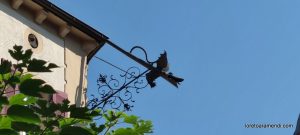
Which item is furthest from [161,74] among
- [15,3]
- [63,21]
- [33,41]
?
[15,3]

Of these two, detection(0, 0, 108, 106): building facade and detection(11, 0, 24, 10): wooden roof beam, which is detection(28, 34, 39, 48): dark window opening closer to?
detection(0, 0, 108, 106): building facade

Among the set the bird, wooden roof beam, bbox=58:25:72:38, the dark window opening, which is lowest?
the bird

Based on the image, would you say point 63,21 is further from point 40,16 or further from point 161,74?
point 161,74

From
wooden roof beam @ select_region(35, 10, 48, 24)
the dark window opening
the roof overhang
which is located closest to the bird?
the roof overhang

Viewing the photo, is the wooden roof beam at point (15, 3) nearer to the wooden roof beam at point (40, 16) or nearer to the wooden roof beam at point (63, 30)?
the wooden roof beam at point (40, 16)

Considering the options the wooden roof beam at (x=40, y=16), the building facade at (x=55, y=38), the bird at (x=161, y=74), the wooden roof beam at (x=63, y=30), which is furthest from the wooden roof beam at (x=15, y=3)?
the bird at (x=161, y=74)

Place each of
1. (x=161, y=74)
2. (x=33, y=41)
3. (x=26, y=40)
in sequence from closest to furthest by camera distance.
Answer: (x=161, y=74), (x=26, y=40), (x=33, y=41)

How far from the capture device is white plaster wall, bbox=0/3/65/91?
40.6 feet

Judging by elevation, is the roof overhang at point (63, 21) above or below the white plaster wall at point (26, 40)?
above

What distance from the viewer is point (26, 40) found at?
42.2ft

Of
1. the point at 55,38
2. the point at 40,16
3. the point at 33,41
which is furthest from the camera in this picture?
the point at 55,38

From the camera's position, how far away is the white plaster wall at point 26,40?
40.6 ft

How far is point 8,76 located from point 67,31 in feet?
30.9

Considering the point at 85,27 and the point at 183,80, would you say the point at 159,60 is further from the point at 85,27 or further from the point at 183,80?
the point at 85,27
